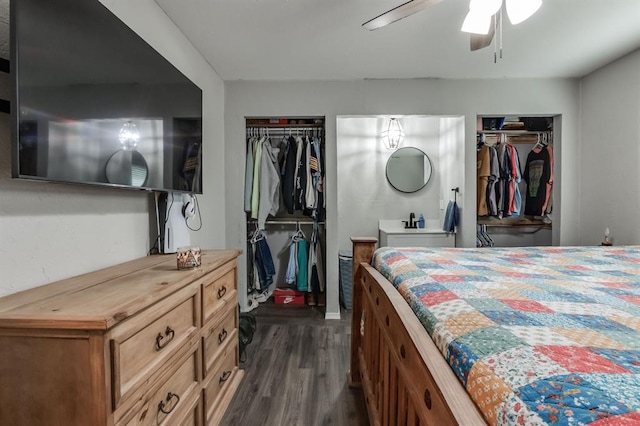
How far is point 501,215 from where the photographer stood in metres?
3.34

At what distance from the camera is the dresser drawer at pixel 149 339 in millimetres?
805

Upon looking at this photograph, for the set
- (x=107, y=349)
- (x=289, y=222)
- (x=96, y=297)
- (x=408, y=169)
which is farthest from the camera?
(x=408, y=169)

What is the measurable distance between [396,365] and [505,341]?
0.47 metres

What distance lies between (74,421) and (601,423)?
3.54 ft

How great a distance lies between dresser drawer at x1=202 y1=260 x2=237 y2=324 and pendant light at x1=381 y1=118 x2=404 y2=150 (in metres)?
2.56

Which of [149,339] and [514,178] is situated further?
[514,178]

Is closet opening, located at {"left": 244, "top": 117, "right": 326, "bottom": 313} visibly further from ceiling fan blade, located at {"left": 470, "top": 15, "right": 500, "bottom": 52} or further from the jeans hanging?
ceiling fan blade, located at {"left": 470, "top": 15, "right": 500, "bottom": 52}

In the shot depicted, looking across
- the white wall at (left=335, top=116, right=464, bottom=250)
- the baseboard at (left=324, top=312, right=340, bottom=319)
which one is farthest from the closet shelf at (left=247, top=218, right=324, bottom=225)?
the baseboard at (left=324, top=312, right=340, bottom=319)

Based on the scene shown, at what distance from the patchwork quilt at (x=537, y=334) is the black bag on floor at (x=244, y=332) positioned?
4.95ft

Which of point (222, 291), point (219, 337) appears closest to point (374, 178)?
point (222, 291)

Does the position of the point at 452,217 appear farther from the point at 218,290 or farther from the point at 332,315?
the point at 218,290

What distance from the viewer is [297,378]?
196cm

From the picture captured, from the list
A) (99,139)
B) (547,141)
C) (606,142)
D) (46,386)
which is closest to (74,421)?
(46,386)

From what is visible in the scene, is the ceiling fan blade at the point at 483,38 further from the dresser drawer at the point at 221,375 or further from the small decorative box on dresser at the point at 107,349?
the dresser drawer at the point at 221,375
